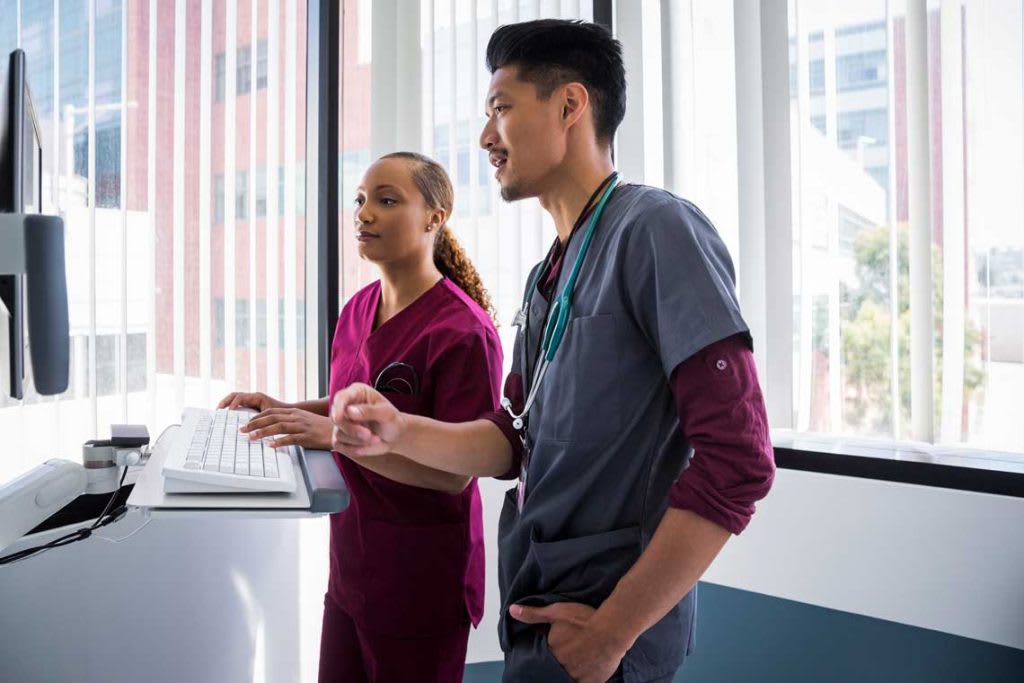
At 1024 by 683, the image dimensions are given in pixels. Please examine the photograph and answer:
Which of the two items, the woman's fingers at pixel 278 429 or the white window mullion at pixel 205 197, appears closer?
the woman's fingers at pixel 278 429

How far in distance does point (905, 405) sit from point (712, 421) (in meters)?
0.98

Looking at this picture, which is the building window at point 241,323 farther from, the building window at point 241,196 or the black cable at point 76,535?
the black cable at point 76,535

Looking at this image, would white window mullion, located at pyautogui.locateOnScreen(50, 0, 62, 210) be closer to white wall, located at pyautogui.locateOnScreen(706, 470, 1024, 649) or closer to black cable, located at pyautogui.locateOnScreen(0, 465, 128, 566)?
black cable, located at pyautogui.locateOnScreen(0, 465, 128, 566)

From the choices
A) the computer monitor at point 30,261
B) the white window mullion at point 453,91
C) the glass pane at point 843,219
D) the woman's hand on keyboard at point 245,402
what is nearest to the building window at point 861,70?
the glass pane at point 843,219

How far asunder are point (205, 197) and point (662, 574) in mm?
1694

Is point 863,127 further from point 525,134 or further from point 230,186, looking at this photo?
point 230,186

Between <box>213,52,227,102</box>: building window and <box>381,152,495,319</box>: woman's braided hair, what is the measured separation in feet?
2.51

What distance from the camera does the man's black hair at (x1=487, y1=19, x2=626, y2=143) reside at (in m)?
1.00

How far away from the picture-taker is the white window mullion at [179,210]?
1921 mm

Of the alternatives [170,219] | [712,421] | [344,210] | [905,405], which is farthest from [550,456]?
[344,210]

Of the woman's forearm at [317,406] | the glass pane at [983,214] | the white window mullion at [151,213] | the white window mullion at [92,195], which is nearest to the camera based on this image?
the glass pane at [983,214]

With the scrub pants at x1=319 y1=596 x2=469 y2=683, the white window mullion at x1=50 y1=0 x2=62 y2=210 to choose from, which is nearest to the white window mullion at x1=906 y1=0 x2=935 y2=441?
the scrub pants at x1=319 y1=596 x2=469 y2=683

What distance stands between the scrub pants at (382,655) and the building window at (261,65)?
58.4 inches

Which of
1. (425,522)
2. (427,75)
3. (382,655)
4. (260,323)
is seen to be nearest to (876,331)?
(425,522)
